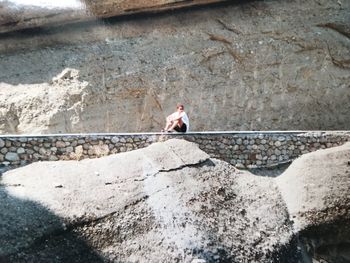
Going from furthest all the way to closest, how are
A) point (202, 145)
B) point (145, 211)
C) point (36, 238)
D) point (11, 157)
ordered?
1. point (202, 145)
2. point (11, 157)
3. point (145, 211)
4. point (36, 238)

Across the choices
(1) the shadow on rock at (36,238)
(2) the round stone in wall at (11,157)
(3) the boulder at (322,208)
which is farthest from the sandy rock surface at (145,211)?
(2) the round stone in wall at (11,157)

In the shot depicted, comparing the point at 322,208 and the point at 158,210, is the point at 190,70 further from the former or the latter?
the point at 158,210

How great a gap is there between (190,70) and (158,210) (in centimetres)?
794

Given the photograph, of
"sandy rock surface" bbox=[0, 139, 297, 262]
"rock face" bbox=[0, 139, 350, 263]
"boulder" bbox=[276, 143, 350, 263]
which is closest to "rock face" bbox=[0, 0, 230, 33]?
"rock face" bbox=[0, 139, 350, 263]

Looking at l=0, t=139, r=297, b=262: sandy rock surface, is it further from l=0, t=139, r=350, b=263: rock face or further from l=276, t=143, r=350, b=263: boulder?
l=276, t=143, r=350, b=263: boulder

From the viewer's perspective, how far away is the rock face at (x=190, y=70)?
1734 centimetres

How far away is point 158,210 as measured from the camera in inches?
416

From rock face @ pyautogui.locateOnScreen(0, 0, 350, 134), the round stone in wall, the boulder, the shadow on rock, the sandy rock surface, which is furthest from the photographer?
rock face @ pyautogui.locateOnScreen(0, 0, 350, 134)

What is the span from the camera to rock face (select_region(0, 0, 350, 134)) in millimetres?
17344

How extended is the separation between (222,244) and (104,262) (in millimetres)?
1860

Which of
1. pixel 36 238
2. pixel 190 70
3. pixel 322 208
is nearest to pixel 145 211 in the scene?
pixel 36 238

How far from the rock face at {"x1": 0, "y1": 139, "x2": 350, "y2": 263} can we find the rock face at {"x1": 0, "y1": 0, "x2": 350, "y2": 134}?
204 inches

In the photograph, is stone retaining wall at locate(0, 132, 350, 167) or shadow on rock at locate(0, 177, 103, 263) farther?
stone retaining wall at locate(0, 132, 350, 167)

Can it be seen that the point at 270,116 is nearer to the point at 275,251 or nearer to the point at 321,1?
the point at 321,1
